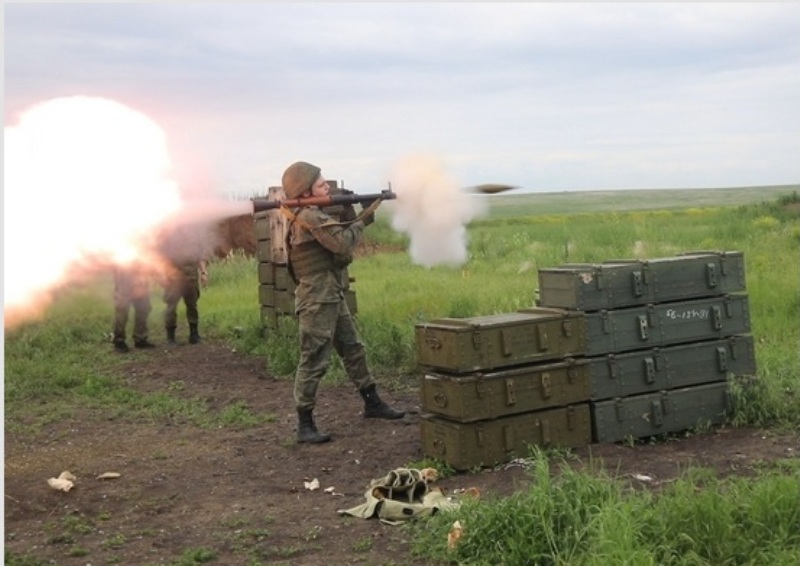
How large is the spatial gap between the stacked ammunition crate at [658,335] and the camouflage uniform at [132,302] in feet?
26.6

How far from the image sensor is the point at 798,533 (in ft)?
17.2

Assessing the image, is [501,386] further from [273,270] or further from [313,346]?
[273,270]

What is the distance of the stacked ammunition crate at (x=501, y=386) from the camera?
7.46 meters

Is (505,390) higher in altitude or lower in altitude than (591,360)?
lower

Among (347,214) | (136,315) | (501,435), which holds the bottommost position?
(501,435)

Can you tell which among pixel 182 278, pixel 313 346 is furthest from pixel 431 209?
pixel 182 278

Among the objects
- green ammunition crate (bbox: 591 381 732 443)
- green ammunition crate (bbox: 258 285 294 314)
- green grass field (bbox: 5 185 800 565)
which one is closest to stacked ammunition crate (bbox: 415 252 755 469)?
green ammunition crate (bbox: 591 381 732 443)

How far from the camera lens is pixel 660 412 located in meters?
8.31

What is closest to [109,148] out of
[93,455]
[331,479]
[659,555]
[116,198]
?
[116,198]

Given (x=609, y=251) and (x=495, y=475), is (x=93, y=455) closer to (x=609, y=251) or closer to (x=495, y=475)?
(x=495, y=475)

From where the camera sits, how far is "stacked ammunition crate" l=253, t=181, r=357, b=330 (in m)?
14.4

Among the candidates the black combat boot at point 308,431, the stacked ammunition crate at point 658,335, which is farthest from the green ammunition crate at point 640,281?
the black combat boot at point 308,431

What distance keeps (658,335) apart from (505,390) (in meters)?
1.65

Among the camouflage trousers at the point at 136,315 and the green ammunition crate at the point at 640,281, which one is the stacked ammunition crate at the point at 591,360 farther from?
the camouflage trousers at the point at 136,315
